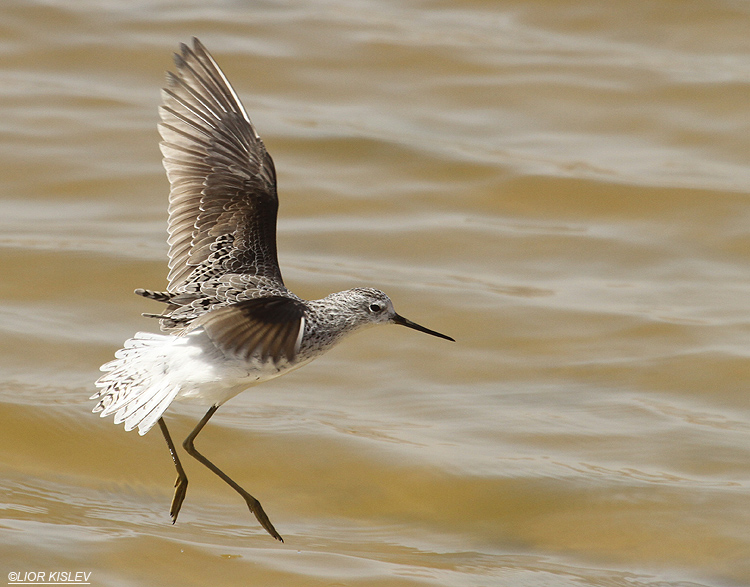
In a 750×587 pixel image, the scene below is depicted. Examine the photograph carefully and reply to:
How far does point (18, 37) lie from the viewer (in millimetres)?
11867

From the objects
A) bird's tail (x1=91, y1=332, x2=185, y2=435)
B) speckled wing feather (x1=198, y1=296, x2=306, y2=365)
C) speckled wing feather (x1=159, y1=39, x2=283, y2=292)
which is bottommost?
bird's tail (x1=91, y1=332, x2=185, y2=435)

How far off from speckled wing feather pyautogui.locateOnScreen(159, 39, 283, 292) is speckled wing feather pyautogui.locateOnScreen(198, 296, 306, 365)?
914 millimetres

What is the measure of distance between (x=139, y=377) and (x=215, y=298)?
49 centimetres

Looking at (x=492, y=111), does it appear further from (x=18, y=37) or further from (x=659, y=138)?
(x=18, y=37)

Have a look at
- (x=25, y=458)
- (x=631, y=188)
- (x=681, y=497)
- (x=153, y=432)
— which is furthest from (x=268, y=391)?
→ (x=631, y=188)

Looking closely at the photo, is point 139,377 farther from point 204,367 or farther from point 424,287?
point 424,287

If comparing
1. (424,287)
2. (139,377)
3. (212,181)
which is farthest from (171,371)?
(424,287)

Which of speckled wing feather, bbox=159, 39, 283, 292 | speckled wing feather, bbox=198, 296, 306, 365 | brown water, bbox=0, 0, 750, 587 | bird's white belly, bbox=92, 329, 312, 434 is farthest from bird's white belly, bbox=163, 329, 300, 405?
brown water, bbox=0, 0, 750, 587

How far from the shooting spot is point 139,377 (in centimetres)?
476

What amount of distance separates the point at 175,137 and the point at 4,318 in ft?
7.58

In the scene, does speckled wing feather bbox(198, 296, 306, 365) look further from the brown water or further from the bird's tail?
the brown water

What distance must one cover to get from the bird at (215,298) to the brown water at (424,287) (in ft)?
2.19

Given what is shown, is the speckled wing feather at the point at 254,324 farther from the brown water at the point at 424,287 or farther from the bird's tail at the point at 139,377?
the brown water at the point at 424,287

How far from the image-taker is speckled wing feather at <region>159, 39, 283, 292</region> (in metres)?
5.48
